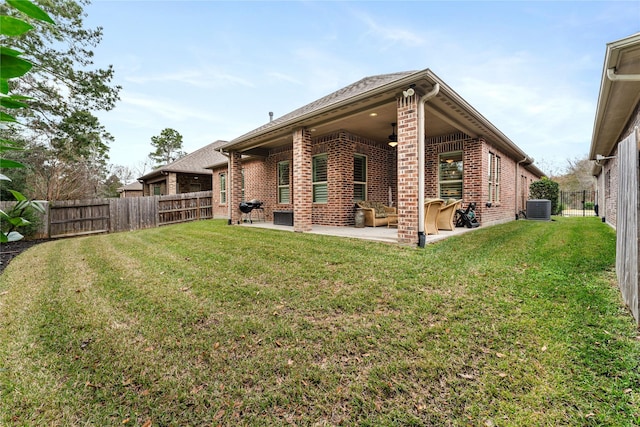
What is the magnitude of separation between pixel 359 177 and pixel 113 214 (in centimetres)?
940

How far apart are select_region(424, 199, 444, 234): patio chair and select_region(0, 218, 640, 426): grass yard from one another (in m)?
2.14

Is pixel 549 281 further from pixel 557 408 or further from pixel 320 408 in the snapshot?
pixel 320 408

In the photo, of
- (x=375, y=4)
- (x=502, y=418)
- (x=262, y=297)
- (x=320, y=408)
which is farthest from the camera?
(x=375, y=4)

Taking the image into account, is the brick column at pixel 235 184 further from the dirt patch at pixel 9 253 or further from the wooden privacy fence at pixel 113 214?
the dirt patch at pixel 9 253

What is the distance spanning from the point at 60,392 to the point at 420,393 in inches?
97.5

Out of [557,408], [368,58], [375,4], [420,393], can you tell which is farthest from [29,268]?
[368,58]

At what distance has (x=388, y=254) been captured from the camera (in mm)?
4867

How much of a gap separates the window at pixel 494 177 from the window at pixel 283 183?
6.93 meters

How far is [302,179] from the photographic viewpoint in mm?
7578

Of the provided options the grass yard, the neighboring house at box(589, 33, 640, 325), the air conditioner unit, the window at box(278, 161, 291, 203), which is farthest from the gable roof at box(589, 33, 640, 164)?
the window at box(278, 161, 291, 203)

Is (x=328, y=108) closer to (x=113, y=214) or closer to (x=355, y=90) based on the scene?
(x=355, y=90)

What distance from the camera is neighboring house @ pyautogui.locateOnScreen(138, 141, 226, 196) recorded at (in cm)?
1576

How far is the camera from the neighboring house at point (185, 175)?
51.7 feet

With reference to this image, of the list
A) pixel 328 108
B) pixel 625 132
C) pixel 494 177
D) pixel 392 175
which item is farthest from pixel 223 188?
pixel 625 132
